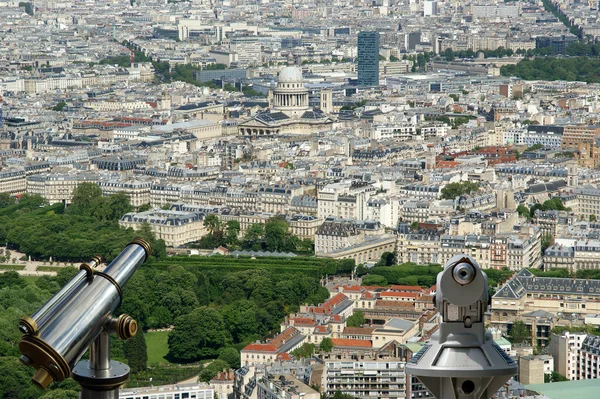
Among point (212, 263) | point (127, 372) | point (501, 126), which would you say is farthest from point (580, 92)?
point (127, 372)

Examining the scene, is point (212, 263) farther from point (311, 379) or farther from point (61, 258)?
point (311, 379)

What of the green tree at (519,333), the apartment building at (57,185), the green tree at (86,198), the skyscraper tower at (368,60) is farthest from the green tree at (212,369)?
the skyscraper tower at (368,60)

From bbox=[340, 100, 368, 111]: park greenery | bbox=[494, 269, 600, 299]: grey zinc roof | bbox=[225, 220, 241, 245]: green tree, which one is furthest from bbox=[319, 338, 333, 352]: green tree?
bbox=[340, 100, 368, 111]: park greenery

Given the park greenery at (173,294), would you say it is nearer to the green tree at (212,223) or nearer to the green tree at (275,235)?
the green tree at (275,235)

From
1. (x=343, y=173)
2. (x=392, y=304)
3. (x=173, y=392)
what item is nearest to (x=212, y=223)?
(x=343, y=173)

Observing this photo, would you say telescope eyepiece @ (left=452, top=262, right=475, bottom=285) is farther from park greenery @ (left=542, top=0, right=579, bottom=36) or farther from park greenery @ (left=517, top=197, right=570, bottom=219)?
park greenery @ (left=542, top=0, right=579, bottom=36)

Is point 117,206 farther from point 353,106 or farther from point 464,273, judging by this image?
point 464,273

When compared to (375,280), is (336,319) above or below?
above
